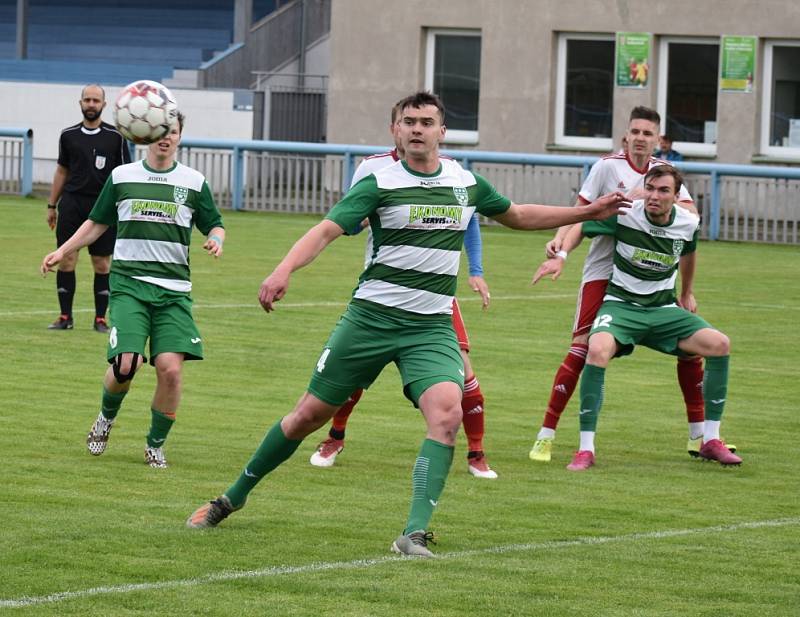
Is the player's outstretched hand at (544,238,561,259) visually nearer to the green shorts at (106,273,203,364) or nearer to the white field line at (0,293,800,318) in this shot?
the green shorts at (106,273,203,364)

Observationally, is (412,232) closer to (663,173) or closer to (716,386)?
(663,173)

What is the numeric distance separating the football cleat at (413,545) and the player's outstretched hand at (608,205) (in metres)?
1.73

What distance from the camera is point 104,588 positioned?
660 cm

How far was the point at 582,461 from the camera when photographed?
1005 cm

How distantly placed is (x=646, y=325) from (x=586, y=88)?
23343 mm

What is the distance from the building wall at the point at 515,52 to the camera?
31.5 metres

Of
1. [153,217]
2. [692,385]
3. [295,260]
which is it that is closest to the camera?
[295,260]

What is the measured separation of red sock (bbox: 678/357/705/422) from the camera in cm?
1063

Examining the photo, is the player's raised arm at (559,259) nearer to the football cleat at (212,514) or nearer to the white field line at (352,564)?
the white field line at (352,564)

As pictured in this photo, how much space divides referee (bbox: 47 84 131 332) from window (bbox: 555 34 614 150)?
18309 mm

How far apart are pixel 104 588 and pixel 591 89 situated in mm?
27372

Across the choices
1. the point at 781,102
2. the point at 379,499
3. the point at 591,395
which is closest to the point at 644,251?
the point at 591,395

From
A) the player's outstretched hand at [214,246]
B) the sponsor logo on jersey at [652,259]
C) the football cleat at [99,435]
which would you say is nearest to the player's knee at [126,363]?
the football cleat at [99,435]

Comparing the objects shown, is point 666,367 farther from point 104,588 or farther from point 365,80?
point 365,80
